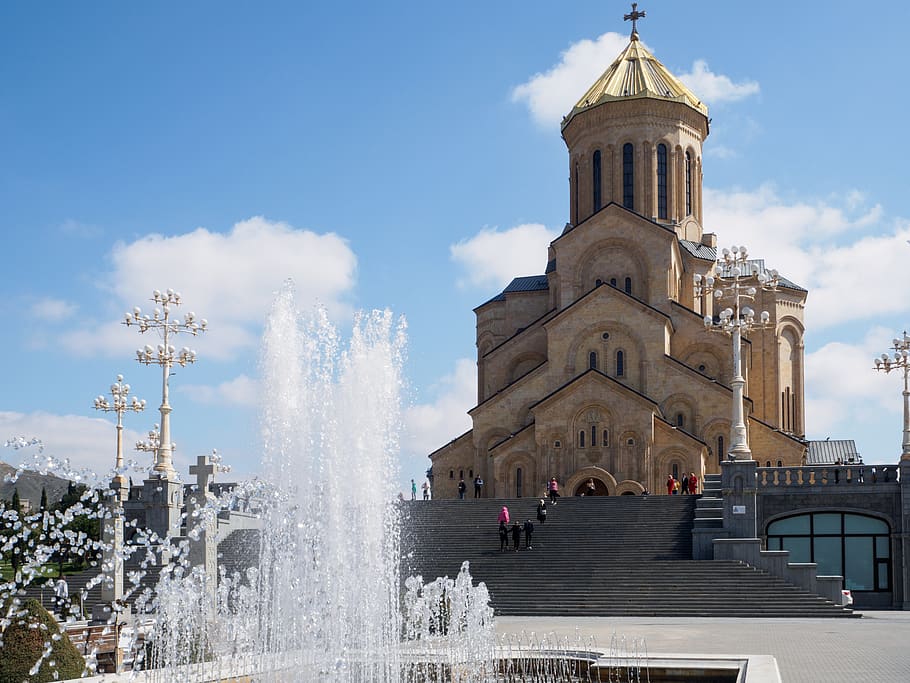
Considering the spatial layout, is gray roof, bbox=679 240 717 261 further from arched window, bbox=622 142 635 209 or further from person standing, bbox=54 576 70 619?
person standing, bbox=54 576 70 619

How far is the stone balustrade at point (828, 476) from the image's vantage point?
30.5 metres

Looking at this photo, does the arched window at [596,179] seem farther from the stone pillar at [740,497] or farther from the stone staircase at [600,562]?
the stone pillar at [740,497]

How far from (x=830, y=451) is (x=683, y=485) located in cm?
1643

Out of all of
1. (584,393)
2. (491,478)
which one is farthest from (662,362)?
(491,478)

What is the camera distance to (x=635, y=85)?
51125mm

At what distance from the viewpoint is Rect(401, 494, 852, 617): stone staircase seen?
2467cm

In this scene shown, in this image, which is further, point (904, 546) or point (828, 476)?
point (828, 476)

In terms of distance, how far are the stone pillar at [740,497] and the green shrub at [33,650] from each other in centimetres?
1979

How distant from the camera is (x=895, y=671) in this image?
14.2 m

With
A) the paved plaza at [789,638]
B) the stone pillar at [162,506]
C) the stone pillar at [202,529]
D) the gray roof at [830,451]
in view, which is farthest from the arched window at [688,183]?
the paved plaza at [789,638]

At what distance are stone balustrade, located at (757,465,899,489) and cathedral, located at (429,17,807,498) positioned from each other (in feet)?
23.3

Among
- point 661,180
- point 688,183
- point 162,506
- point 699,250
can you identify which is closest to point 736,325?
point 162,506

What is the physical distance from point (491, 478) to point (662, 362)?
8187 millimetres

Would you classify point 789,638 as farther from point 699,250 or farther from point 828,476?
point 699,250
